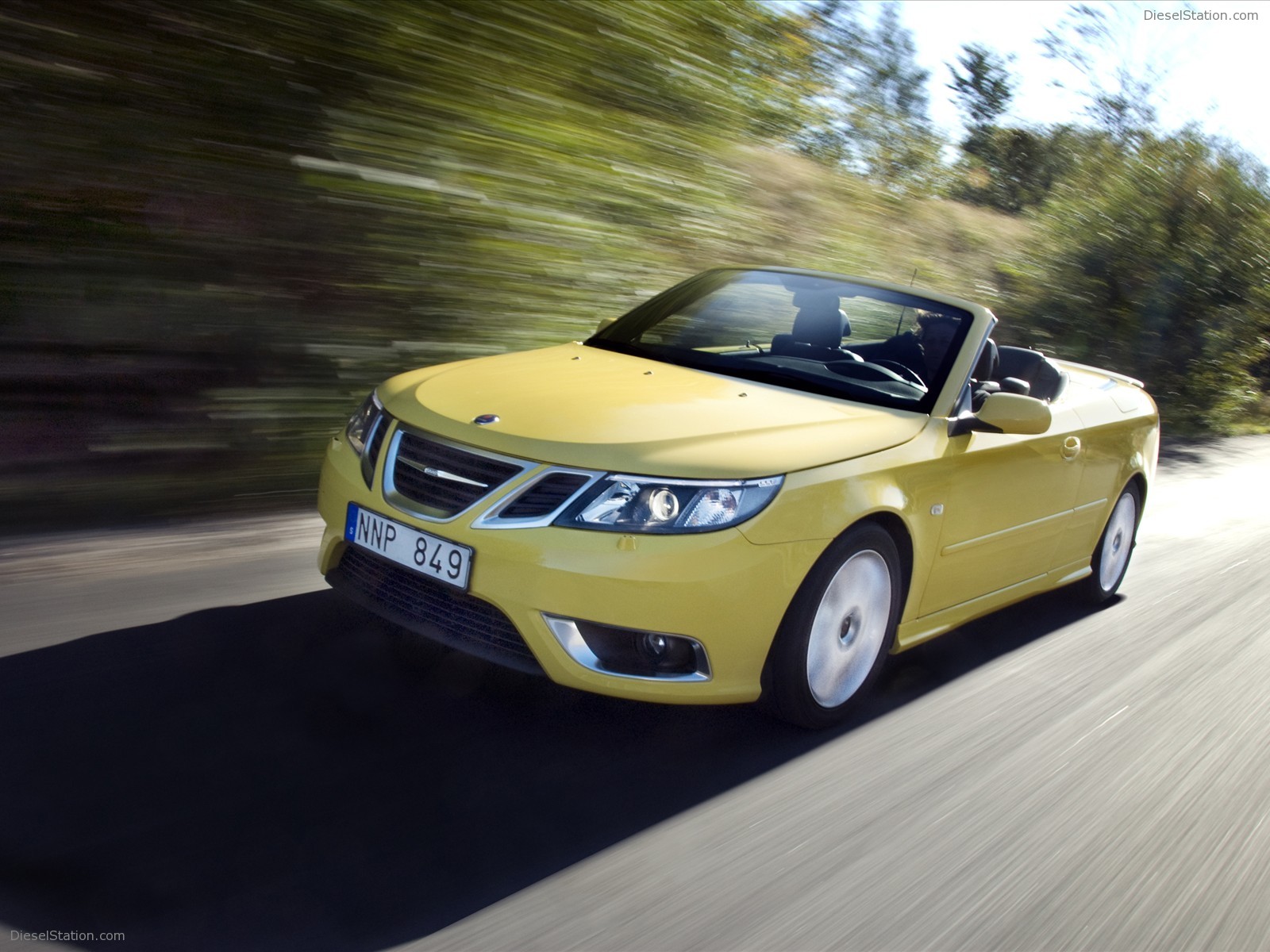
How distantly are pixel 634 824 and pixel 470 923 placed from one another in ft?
1.97

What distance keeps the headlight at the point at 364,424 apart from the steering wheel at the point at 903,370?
5.66 feet

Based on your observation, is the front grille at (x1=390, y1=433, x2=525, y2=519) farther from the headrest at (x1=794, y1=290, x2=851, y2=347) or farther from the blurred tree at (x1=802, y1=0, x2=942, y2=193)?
the blurred tree at (x1=802, y1=0, x2=942, y2=193)

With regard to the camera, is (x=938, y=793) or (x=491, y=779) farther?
(x=938, y=793)

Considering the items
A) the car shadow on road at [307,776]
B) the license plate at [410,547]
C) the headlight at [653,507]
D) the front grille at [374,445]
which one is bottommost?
the car shadow on road at [307,776]

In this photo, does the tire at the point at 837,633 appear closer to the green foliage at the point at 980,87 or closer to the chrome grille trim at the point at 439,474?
the chrome grille trim at the point at 439,474

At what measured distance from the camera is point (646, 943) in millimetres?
2484

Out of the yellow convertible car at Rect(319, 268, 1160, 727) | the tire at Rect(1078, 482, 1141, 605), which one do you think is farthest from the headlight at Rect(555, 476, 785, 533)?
the tire at Rect(1078, 482, 1141, 605)

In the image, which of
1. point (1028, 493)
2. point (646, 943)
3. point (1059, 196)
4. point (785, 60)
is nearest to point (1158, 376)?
point (1059, 196)

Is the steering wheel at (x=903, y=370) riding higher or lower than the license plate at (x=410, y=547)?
higher

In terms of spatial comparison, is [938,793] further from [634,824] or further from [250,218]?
[250,218]

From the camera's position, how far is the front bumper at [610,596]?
122 inches

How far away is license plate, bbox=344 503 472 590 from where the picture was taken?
321 centimetres

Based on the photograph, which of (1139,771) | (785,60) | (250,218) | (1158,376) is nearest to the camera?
(1139,771)

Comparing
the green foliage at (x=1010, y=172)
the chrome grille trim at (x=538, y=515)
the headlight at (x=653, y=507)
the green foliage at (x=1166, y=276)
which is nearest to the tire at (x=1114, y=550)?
the headlight at (x=653, y=507)
